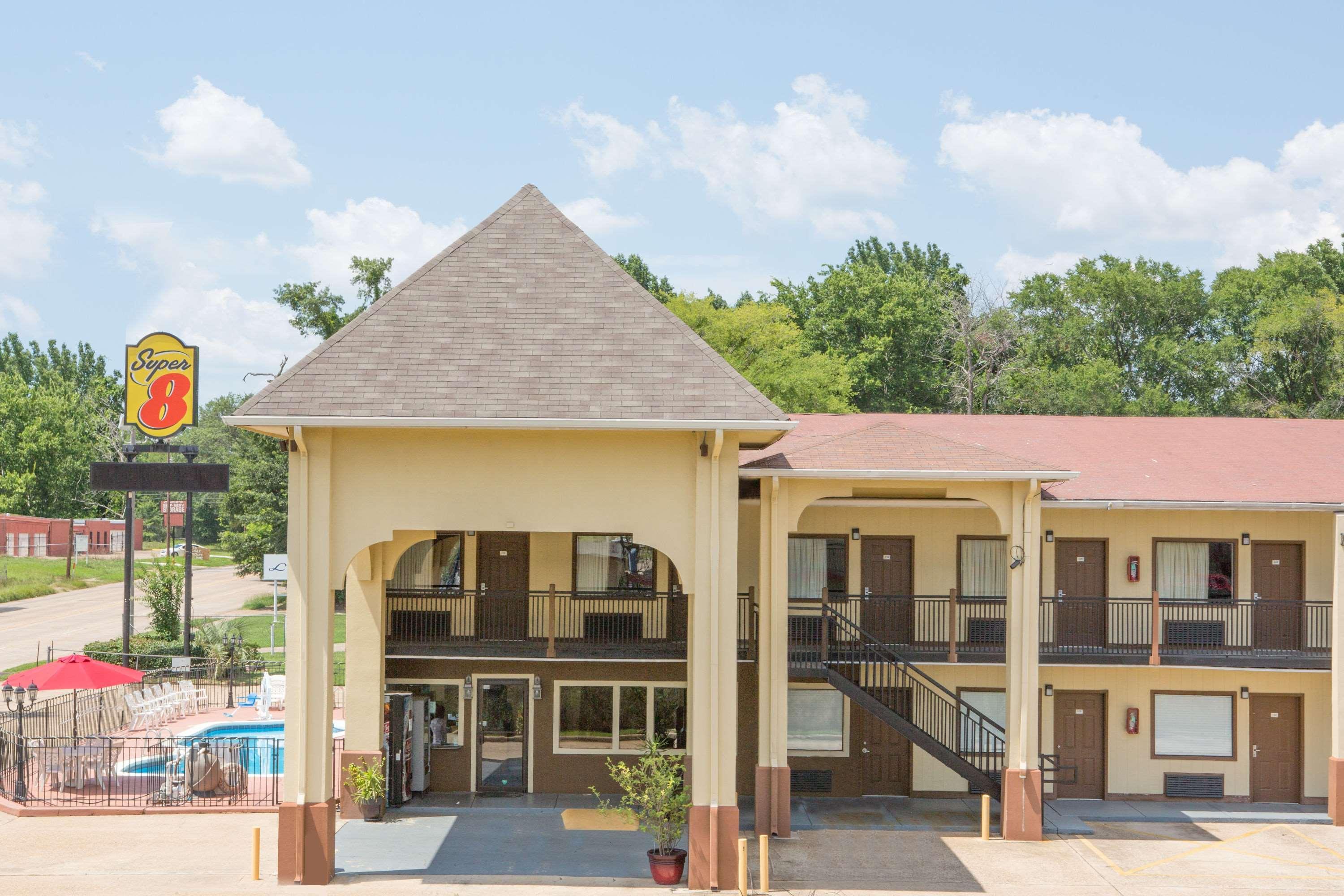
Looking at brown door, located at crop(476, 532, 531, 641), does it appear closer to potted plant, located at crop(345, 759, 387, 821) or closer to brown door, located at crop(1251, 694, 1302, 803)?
potted plant, located at crop(345, 759, 387, 821)

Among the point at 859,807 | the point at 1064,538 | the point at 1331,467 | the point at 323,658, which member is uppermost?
the point at 1331,467

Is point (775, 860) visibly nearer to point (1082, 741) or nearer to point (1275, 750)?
point (1082, 741)

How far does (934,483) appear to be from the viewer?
61.5 ft

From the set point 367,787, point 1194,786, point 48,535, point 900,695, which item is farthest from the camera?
point 48,535

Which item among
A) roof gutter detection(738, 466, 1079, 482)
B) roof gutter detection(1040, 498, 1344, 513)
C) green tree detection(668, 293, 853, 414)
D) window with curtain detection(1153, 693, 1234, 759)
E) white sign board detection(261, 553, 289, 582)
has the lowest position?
window with curtain detection(1153, 693, 1234, 759)

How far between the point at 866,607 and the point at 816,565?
124 cm

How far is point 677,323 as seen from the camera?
662 inches

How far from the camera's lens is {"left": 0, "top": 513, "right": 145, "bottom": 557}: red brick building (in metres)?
75.9

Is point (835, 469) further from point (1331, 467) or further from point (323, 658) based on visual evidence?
point (1331, 467)

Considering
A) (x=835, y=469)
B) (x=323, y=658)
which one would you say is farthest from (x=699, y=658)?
(x=323, y=658)

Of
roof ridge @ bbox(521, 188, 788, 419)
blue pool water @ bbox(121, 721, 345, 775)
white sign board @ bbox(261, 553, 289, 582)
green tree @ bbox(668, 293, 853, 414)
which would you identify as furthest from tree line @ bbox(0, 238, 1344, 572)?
roof ridge @ bbox(521, 188, 788, 419)

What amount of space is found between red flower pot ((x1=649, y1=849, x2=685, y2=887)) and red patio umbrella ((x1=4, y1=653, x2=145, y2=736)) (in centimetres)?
1232

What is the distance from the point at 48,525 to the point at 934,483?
78.3 metres

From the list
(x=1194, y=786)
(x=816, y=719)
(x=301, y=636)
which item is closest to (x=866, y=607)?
(x=816, y=719)
